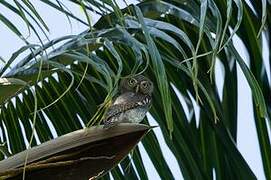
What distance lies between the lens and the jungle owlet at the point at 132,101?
1345 mm

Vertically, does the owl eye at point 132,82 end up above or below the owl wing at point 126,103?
above

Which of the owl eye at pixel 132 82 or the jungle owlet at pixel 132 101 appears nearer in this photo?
the jungle owlet at pixel 132 101

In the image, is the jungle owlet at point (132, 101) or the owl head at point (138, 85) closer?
the jungle owlet at point (132, 101)

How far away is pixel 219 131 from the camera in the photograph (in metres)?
1.54

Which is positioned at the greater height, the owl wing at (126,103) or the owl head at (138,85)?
the owl head at (138,85)

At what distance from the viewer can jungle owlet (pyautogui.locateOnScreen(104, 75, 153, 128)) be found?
134 centimetres

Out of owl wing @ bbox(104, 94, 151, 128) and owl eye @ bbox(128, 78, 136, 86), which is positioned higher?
owl eye @ bbox(128, 78, 136, 86)

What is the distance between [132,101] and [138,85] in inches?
1.7

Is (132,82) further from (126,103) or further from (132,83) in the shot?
(126,103)

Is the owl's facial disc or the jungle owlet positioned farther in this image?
the owl's facial disc

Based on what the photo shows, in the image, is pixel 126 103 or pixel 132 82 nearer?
pixel 126 103

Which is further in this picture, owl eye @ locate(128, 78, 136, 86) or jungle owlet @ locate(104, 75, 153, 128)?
owl eye @ locate(128, 78, 136, 86)

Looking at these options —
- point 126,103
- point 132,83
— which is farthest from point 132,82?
point 126,103

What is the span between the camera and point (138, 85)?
146cm
